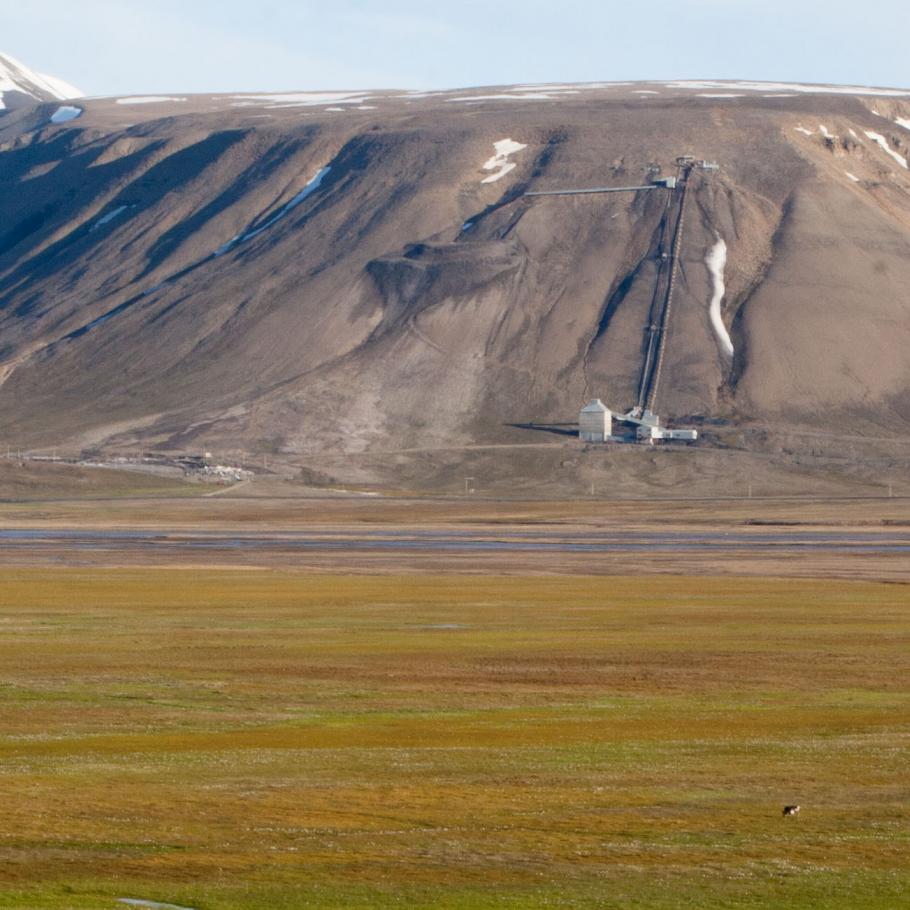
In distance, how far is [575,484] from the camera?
545ft

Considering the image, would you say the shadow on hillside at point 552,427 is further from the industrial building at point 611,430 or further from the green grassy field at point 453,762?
the green grassy field at point 453,762

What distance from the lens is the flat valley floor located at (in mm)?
19703

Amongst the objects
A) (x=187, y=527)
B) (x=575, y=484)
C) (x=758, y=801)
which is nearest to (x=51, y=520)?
(x=187, y=527)

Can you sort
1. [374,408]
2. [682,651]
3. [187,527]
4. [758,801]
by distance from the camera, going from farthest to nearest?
1. [374,408]
2. [187,527]
3. [682,651]
4. [758,801]

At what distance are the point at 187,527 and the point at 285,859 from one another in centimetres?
10091

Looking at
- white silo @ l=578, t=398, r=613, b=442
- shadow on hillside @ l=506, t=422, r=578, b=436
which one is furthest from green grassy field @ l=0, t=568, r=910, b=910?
shadow on hillside @ l=506, t=422, r=578, b=436

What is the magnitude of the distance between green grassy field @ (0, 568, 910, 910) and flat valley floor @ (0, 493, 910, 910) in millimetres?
78

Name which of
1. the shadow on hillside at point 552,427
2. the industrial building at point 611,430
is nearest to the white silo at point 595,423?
the industrial building at point 611,430

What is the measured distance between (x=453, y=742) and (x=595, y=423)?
149568 millimetres

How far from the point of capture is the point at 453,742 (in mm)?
29625

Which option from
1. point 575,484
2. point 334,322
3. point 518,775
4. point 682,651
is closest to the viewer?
point 518,775

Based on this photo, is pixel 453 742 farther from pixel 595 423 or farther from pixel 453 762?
pixel 595 423

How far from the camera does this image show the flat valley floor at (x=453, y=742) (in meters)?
19.7

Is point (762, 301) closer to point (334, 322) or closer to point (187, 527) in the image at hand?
point (334, 322)
